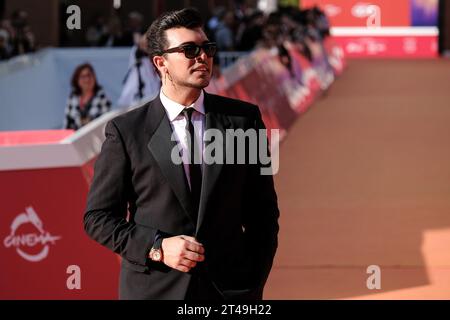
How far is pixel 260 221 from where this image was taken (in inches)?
183

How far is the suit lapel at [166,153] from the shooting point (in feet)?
14.5

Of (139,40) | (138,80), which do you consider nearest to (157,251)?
(138,80)

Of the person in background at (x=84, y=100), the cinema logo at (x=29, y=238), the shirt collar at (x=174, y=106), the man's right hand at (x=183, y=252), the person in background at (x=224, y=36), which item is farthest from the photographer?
the person in background at (x=224, y=36)

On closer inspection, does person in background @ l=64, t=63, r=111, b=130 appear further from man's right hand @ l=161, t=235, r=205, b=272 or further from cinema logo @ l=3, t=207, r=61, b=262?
man's right hand @ l=161, t=235, r=205, b=272

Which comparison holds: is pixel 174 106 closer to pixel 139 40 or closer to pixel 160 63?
pixel 160 63

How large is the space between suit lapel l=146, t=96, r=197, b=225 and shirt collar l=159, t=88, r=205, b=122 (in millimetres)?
24

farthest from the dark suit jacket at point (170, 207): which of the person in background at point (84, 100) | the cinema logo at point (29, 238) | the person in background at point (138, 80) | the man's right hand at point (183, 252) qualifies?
the person in background at point (138, 80)

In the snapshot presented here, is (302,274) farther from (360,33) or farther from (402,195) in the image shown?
(360,33)

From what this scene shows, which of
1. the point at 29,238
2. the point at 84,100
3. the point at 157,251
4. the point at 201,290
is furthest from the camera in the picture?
the point at 84,100

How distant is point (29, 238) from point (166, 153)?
3.46 metres

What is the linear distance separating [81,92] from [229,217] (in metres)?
8.38

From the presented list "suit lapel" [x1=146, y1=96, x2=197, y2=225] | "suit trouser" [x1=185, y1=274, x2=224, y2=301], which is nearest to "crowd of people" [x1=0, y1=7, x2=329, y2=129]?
"suit lapel" [x1=146, y1=96, x2=197, y2=225]

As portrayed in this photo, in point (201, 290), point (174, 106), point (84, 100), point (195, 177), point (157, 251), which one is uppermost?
point (174, 106)

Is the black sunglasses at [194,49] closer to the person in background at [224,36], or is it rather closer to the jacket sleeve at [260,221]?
the jacket sleeve at [260,221]
